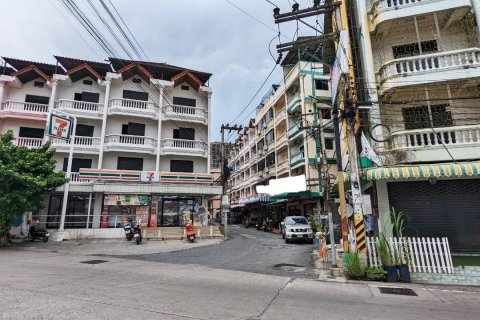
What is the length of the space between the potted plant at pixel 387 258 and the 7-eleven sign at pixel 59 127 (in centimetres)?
1783

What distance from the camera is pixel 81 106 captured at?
23.6m

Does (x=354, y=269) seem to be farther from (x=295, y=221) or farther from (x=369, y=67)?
(x=295, y=221)

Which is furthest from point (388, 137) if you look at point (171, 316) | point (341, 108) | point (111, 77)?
point (111, 77)

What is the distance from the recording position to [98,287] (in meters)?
6.97

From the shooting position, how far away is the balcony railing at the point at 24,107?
22.6 m

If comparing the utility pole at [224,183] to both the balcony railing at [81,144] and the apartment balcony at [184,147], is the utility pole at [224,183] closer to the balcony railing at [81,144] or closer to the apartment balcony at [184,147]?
the apartment balcony at [184,147]

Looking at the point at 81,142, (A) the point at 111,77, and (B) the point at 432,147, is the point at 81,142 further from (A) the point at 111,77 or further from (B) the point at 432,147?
(B) the point at 432,147

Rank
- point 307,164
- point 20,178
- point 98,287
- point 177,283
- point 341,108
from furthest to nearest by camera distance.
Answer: point 307,164 → point 20,178 → point 341,108 → point 177,283 → point 98,287

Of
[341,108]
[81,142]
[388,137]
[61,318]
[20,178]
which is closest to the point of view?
[61,318]

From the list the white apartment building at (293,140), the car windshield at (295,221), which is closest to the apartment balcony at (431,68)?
the white apartment building at (293,140)

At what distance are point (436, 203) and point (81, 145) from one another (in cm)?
2287

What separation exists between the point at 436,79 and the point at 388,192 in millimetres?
5218

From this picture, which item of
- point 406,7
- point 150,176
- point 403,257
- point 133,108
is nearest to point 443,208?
point 403,257

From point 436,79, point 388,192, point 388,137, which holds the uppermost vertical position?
point 436,79
